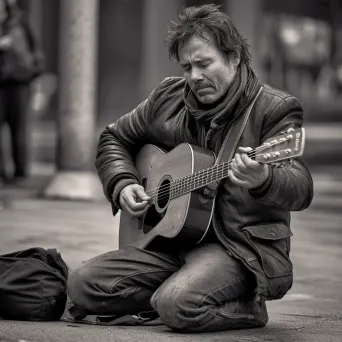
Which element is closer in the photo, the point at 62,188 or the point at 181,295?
the point at 181,295

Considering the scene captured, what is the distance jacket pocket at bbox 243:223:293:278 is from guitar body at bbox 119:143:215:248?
0.21 meters

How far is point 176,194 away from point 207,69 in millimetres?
543

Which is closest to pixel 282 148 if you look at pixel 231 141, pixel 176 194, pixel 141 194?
pixel 231 141

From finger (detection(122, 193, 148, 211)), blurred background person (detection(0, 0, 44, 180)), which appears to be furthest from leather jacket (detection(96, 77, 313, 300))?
blurred background person (detection(0, 0, 44, 180))

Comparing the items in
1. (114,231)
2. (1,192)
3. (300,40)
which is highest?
(114,231)

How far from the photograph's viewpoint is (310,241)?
347 inches

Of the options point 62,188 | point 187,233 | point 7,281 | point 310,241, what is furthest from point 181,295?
point 62,188

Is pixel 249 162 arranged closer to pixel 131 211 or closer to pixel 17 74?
pixel 131 211

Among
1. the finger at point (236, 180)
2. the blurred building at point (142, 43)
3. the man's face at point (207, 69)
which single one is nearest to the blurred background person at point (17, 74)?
the blurred building at point (142, 43)

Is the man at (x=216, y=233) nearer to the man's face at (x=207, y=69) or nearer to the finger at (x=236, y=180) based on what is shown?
the man's face at (x=207, y=69)

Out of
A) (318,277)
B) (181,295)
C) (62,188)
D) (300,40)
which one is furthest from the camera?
(300,40)

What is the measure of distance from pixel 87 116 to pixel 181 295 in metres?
5.86

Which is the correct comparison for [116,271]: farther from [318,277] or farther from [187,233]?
[318,277]

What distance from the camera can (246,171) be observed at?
16.0 ft
